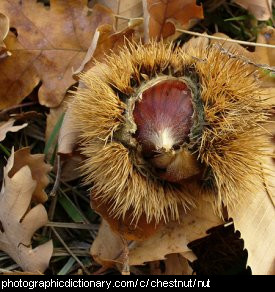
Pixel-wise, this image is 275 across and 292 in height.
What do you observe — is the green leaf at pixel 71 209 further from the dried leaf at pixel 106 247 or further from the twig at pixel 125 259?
the twig at pixel 125 259

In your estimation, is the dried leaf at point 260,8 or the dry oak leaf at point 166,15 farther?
the dried leaf at point 260,8

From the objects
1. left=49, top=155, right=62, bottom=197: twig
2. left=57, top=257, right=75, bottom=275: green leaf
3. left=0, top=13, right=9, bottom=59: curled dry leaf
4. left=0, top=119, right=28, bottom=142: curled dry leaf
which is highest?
left=0, top=13, right=9, bottom=59: curled dry leaf

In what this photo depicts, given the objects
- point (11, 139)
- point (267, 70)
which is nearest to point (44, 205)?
point (11, 139)

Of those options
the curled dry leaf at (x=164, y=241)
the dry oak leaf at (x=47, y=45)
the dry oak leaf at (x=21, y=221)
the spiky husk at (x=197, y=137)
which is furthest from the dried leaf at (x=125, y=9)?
the curled dry leaf at (x=164, y=241)

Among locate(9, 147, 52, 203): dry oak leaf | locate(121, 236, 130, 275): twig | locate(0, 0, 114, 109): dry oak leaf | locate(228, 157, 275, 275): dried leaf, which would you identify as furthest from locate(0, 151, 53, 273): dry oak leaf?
locate(228, 157, 275, 275): dried leaf

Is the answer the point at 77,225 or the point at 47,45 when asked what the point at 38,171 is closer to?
the point at 77,225

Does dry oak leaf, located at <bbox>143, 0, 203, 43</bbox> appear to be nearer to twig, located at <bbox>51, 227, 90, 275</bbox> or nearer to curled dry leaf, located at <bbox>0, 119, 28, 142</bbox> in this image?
curled dry leaf, located at <bbox>0, 119, 28, 142</bbox>

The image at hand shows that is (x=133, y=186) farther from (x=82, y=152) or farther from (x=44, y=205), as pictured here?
(x=44, y=205)

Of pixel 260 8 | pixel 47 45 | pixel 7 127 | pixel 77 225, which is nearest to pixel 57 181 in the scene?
pixel 77 225
